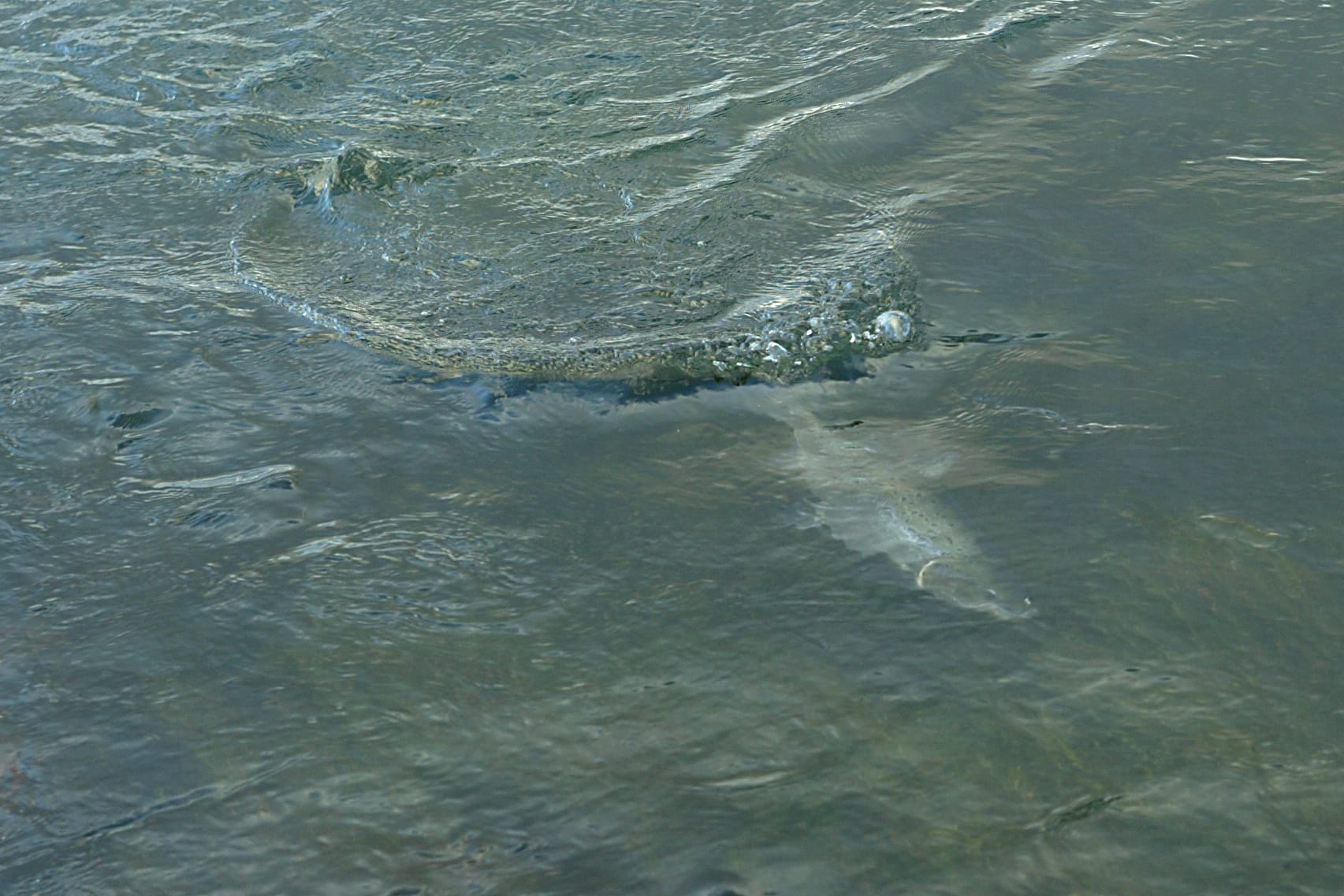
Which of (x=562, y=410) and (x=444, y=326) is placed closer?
(x=562, y=410)

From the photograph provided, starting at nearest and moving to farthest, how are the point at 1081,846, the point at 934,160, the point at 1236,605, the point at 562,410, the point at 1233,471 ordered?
the point at 1081,846 → the point at 1236,605 → the point at 1233,471 → the point at 562,410 → the point at 934,160

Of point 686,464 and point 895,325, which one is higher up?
point 895,325

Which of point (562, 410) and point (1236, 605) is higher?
point (562, 410)

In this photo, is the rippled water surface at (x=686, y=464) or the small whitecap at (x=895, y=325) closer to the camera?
the rippled water surface at (x=686, y=464)

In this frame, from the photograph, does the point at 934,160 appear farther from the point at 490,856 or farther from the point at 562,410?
the point at 490,856

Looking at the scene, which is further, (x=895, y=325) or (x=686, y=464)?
(x=895, y=325)

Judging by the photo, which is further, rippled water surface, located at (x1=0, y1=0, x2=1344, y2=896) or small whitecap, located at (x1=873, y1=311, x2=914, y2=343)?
small whitecap, located at (x1=873, y1=311, x2=914, y2=343)

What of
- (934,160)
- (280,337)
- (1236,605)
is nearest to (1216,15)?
(934,160)

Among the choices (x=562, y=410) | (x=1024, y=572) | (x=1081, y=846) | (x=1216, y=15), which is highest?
(x=1216, y=15)
